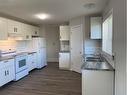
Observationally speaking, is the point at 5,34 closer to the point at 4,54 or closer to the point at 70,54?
the point at 4,54

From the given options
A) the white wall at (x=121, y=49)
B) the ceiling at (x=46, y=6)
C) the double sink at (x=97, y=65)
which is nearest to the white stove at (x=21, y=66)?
the ceiling at (x=46, y=6)

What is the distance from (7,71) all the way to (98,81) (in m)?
2.87

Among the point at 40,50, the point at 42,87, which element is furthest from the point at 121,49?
the point at 40,50

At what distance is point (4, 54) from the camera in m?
5.01

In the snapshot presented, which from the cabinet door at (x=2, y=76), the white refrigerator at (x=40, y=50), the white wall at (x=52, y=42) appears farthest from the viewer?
the white wall at (x=52, y=42)

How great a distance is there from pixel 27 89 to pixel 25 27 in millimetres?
2986

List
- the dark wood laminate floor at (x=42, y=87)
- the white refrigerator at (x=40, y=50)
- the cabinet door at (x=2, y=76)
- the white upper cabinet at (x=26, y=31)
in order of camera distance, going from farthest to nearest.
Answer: the white refrigerator at (x=40, y=50), the white upper cabinet at (x=26, y=31), the cabinet door at (x=2, y=76), the dark wood laminate floor at (x=42, y=87)

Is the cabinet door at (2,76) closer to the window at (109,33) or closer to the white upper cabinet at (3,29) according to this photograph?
the white upper cabinet at (3,29)

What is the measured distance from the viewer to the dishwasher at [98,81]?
8.80 ft

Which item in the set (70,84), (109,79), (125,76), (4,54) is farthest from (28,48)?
(125,76)

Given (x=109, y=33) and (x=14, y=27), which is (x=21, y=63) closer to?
(x=14, y=27)

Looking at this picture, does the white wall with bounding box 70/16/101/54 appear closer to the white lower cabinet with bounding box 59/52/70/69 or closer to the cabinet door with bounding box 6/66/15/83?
the white lower cabinet with bounding box 59/52/70/69

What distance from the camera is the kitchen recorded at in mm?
2693

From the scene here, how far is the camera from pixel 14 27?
514cm
